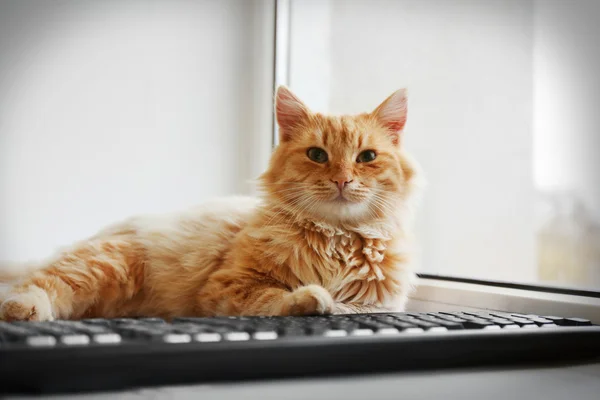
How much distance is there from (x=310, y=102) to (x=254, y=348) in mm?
1866

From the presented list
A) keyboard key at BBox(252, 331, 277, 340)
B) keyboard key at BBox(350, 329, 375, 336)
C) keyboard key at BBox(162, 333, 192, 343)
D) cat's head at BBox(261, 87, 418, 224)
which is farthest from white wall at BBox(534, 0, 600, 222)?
keyboard key at BBox(162, 333, 192, 343)

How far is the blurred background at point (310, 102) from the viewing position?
5.02 feet

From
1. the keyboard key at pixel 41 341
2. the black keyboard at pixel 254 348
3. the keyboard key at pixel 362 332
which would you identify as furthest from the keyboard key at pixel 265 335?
the keyboard key at pixel 41 341

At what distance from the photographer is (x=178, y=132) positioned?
2488 mm

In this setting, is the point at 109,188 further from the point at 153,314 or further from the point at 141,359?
the point at 141,359

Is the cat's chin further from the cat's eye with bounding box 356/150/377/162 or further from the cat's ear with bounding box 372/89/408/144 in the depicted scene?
the cat's ear with bounding box 372/89/408/144

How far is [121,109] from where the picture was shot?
2.35 m

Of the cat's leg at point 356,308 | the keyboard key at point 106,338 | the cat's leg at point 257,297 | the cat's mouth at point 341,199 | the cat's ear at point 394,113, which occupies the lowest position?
the cat's leg at point 356,308

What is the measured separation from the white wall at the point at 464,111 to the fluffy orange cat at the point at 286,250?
12.4 inches

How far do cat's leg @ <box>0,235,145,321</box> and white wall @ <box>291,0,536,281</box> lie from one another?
904 mm

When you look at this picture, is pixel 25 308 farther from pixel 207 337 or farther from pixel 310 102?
pixel 310 102

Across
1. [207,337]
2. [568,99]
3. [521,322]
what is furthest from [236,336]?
[568,99]

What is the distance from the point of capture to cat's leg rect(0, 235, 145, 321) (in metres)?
1.40

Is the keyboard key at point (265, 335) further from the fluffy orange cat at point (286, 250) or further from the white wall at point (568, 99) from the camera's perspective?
the white wall at point (568, 99)
